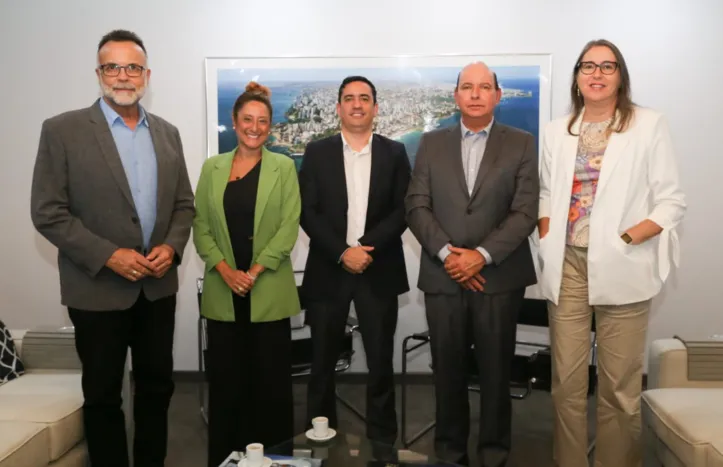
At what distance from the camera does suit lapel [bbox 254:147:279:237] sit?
2748mm

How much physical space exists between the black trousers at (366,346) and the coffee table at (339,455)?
686mm

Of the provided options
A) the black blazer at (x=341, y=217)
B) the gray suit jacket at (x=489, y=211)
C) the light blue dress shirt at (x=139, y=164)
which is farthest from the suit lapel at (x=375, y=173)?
the light blue dress shirt at (x=139, y=164)

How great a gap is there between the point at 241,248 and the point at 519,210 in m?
1.17

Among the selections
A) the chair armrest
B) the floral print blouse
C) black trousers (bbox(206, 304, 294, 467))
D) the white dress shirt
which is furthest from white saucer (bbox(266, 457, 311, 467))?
the chair armrest

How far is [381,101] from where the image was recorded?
423 cm

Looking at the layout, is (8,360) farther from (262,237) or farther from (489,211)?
(489,211)

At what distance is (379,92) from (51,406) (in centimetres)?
266

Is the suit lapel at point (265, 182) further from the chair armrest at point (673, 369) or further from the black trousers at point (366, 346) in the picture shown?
the chair armrest at point (673, 369)

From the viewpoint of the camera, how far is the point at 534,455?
10.6 feet

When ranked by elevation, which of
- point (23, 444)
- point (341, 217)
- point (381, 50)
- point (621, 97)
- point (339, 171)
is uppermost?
point (381, 50)

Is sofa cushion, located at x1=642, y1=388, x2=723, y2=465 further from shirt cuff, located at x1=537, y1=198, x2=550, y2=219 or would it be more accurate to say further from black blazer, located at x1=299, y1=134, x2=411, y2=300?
black blazer, located at x1=299, y1=134, x2=411, y2=300

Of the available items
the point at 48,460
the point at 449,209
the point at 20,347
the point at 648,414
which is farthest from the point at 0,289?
the point at 648,414

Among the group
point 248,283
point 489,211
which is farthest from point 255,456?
point 489,211

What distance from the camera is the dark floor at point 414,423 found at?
3.20 m
